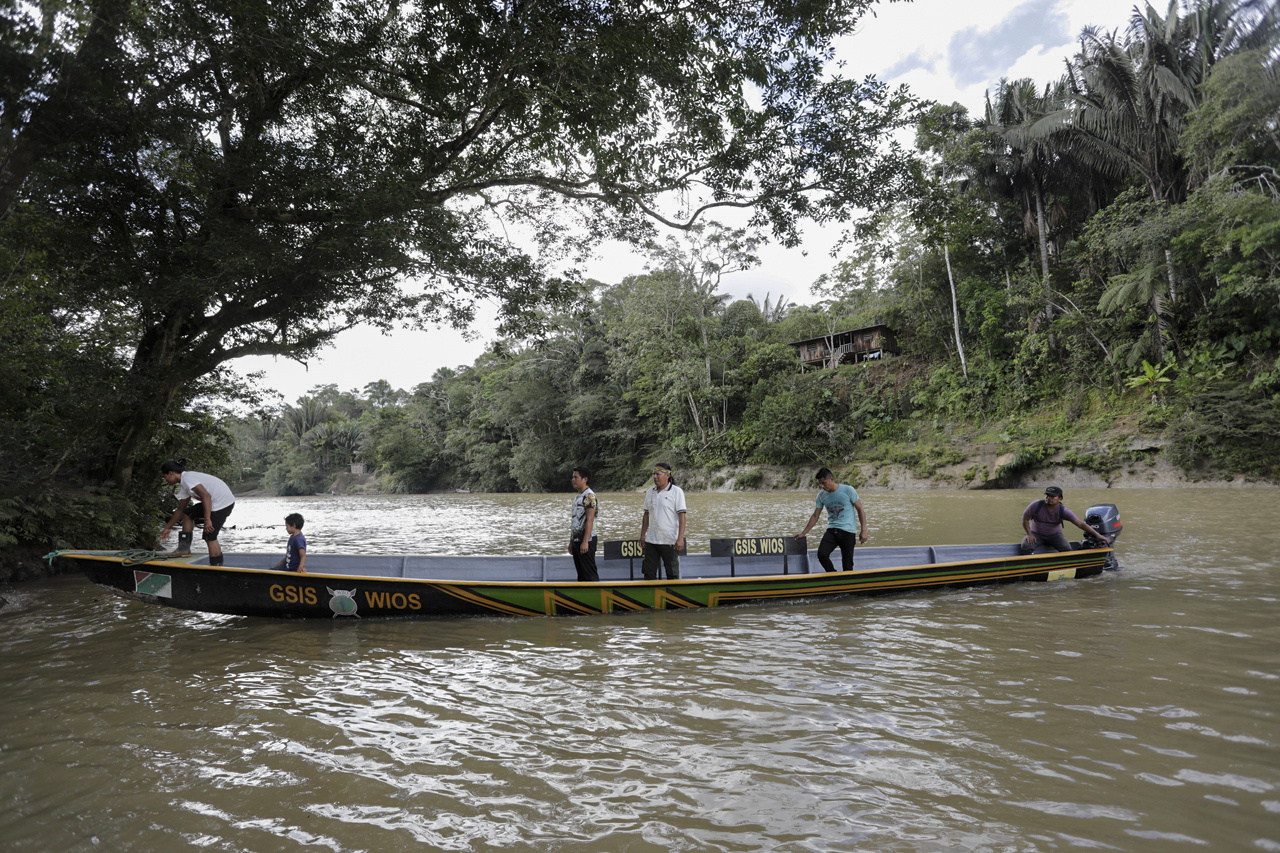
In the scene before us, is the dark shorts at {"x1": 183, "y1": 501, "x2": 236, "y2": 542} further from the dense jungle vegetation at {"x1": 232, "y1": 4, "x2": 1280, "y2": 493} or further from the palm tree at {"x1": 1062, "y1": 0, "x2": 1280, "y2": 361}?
the palm tree at {"x1": 1062, "y1": 0, "x2": 1280, "y2": 361}

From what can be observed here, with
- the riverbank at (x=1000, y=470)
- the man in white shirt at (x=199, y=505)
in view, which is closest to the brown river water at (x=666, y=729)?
the man in white shirt at (x=199, y=505)

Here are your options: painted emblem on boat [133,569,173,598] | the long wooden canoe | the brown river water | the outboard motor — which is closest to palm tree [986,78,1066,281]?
the outboard motor

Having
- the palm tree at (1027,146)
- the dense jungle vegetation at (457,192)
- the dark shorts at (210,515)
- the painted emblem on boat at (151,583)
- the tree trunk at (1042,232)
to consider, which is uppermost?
the palm tree at (1027,146)

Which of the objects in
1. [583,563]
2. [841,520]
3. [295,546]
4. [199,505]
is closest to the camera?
[295,546]

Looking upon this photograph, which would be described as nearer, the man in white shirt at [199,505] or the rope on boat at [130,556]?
the rope on boat at [130,556]

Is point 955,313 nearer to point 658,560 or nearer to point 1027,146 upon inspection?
point 1027,146

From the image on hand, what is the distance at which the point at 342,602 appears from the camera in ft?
20.6

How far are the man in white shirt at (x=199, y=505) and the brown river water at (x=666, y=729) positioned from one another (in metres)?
0.94

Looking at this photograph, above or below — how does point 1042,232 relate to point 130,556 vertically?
above

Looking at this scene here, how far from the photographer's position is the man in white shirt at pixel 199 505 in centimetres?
687

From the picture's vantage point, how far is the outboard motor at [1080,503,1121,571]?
786cm

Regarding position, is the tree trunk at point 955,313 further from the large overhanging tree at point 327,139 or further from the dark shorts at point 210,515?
the dark shorts at point 210,515

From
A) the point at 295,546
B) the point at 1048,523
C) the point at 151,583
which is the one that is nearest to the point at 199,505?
the point at 151,583

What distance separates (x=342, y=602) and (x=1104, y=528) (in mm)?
9379
